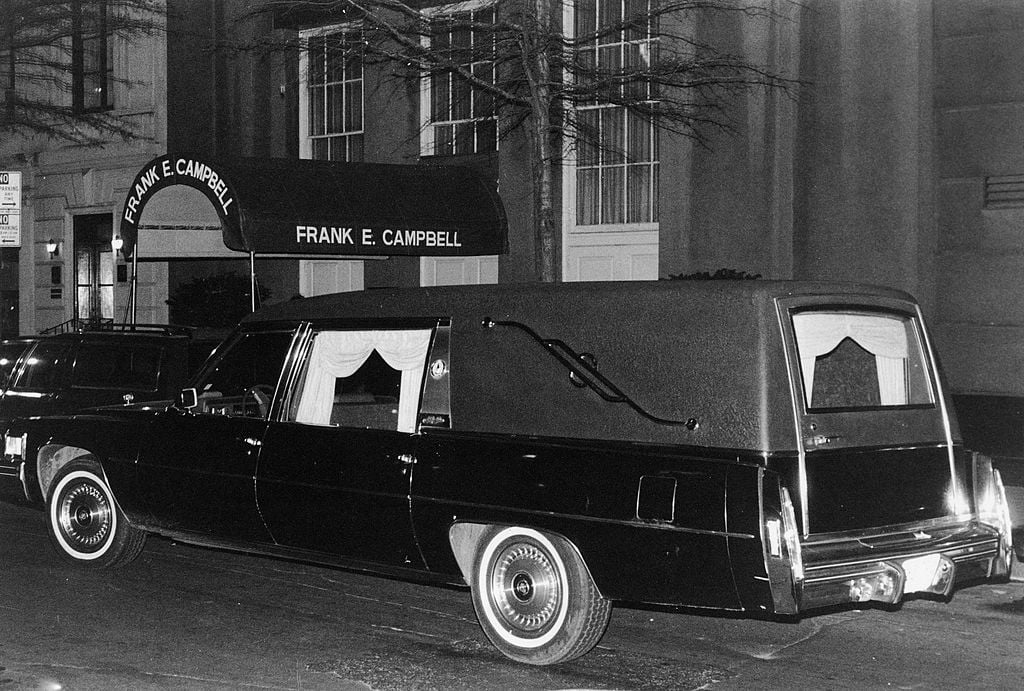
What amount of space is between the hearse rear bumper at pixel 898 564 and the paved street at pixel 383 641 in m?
0.48

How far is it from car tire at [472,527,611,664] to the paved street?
5.0 inches

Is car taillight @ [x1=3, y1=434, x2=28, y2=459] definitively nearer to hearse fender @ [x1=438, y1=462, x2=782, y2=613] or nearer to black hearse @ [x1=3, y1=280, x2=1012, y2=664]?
black hearse @ [x1=3, y1=280, x2=1012, y2=664]

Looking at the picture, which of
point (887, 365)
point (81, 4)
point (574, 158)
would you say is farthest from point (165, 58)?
point (887, 365)

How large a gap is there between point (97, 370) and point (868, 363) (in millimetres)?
7325

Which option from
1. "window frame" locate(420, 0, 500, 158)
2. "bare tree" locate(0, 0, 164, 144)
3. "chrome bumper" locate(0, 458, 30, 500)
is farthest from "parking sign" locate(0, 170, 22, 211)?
"bare tree" locate(0, 0, 164, 144)

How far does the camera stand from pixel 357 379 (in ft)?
26.4

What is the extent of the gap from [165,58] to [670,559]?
19922 millimetres

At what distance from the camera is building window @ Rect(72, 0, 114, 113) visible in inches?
968

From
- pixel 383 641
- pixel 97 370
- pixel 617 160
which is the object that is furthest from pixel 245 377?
pixel 617 160

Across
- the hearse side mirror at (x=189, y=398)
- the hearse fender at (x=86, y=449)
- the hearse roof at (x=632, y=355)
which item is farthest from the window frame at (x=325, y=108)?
the hearse roof at (x=632, y=355)

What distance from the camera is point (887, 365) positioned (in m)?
A: 7.18

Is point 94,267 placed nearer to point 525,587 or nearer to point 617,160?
point 617,160

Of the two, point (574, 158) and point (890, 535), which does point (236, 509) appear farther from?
point (574, 158)

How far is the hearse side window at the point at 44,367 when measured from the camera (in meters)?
12.0
